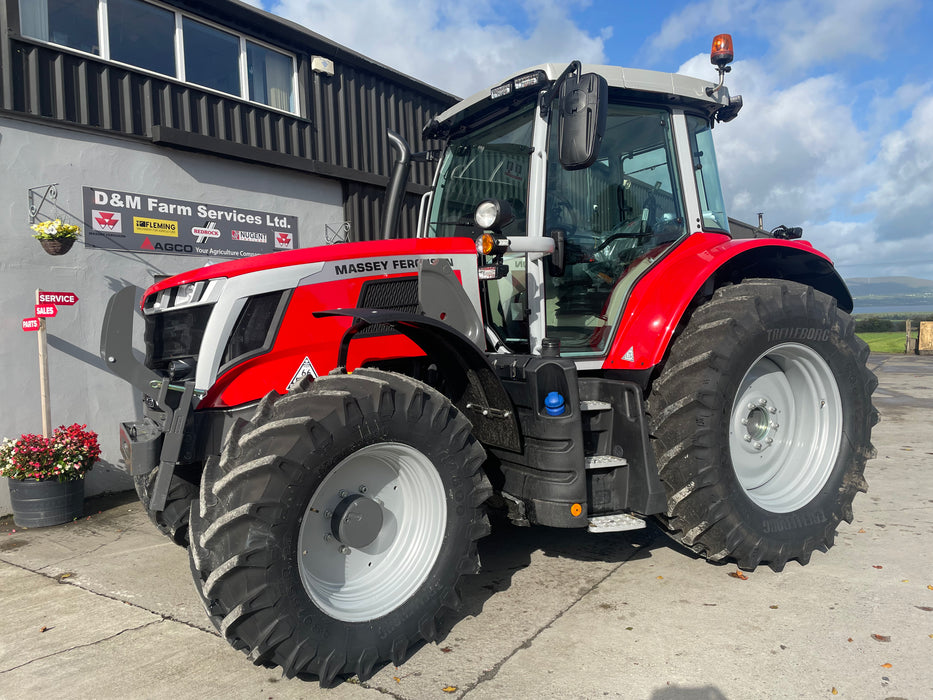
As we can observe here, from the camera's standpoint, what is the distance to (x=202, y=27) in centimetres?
644

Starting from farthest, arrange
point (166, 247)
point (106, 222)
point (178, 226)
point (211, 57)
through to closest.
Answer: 1. point (211, 57)
2. point (178, 226)
3. point (166, 247)
4. point (106, 222)

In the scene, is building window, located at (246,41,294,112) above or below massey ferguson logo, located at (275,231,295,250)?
above

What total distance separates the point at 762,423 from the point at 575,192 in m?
1.66

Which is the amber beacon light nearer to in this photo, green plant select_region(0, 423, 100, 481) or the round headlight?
the round headlight

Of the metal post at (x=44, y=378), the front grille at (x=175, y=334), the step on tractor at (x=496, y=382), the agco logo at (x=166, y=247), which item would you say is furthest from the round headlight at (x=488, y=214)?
the agco logo at (x=166, y=247)

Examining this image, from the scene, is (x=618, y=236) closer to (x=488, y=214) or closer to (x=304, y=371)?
(x=488, y=214)

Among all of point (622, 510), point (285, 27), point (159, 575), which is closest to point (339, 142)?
point (285, 27)

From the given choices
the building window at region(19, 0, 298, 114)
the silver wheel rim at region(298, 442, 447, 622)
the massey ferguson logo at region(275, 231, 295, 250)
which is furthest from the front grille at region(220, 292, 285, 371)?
the massey ferguson logo at region(275, 231, 295, 250)

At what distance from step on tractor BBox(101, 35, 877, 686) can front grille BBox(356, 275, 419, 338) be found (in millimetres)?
11

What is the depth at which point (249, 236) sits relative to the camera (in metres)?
6.75

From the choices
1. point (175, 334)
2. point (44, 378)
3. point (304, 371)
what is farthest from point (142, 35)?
point (304, 371)

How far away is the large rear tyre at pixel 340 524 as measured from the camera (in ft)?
7.07

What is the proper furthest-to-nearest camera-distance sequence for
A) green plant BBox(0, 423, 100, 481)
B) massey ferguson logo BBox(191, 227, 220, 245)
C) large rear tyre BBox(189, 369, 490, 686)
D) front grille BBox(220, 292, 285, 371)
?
massey ferguson logo BBox(191, 227, 220, 245) → green plant BBox(0, 423, 100, 481) → front grille BBox(220, 292, 285, 371) → large rear tyre BBox(189, 369, 490, 686)

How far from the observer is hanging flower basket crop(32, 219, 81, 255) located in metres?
4.96
